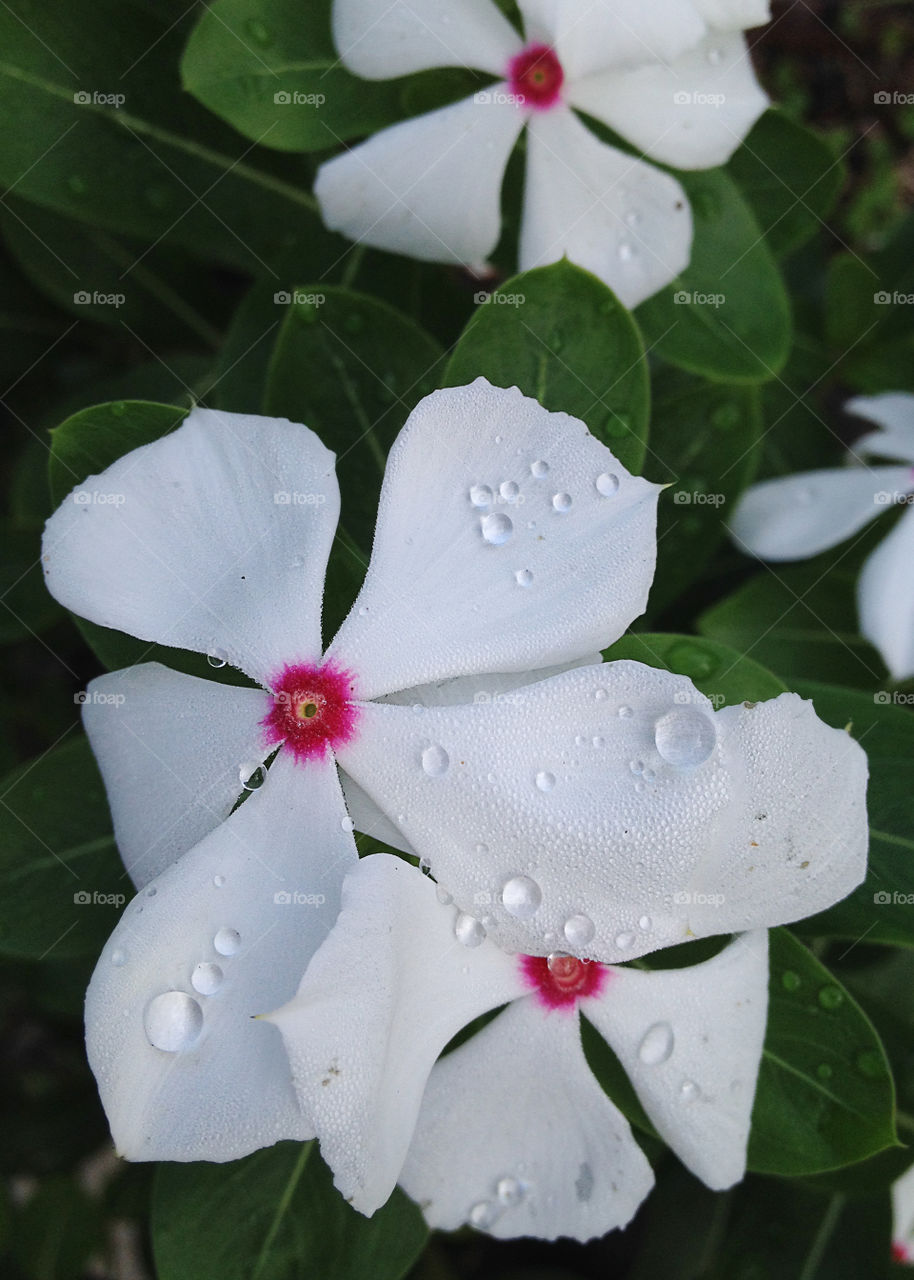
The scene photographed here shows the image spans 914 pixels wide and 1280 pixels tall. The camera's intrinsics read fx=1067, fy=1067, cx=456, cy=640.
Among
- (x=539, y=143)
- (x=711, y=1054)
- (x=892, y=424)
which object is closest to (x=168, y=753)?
(x=711, y=1054)

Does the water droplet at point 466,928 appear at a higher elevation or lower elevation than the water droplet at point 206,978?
lower

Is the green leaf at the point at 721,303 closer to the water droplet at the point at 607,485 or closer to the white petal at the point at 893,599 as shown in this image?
the white petal at the point at 893,599

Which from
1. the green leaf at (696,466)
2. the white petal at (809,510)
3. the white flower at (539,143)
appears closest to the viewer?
the white flower at (539,143)

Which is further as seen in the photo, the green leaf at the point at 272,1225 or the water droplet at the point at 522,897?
the green leaf at the point at 272,1225

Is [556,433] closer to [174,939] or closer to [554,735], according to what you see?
[554,735]

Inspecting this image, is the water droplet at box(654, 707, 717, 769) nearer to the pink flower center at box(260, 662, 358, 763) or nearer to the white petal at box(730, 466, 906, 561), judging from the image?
the pink flower center at box(260, 662, 358, 763)

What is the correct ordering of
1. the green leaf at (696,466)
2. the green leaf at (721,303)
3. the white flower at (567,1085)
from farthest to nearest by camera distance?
the green leaf at (696,466) → the green leaf at (721,303) → the white flower at (567,1085)

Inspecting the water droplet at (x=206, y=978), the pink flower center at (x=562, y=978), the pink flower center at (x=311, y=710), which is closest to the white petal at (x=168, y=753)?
the pink flower center at (x=311, y=710)

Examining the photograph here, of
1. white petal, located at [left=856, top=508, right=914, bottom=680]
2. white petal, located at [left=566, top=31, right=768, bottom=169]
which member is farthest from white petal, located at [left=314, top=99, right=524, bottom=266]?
white petal, located at [left=856, top=508, right=914, bottom=680]

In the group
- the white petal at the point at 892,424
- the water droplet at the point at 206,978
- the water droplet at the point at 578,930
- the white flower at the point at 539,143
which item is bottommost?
the white petal at the point at 892,424
